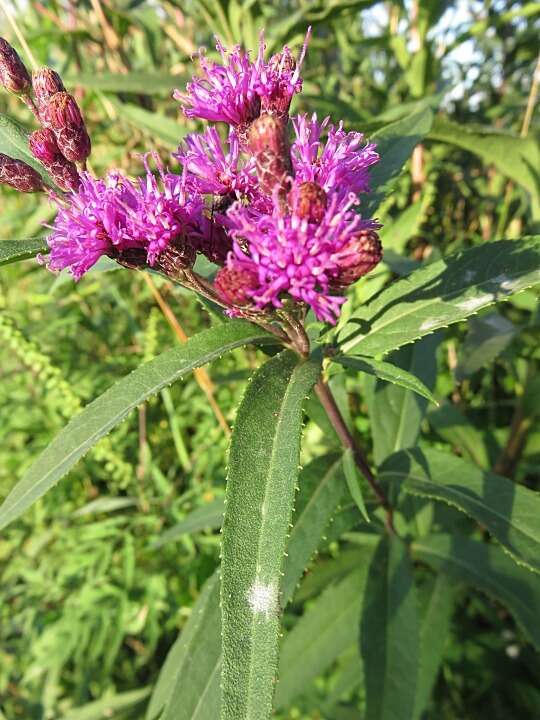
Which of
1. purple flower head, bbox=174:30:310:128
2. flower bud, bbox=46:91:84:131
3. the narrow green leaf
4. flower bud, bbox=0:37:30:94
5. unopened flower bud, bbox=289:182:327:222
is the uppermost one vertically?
flower bud, bbox=0:37:30:94

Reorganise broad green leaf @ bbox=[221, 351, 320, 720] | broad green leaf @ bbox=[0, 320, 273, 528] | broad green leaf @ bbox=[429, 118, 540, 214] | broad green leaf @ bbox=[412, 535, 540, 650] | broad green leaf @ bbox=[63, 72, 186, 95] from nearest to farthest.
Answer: broad green leaf @ bbox=[221, 351, 320, 720], broad green leaf @ bbox=[0, 320, 273, 528], broad green leaf @ bbox=[412, 535, 540, 650], broad green leaf @ bbox=[429, 118, 540, 214], broad green leaf @ bbox=[63, 72, 186, 95]

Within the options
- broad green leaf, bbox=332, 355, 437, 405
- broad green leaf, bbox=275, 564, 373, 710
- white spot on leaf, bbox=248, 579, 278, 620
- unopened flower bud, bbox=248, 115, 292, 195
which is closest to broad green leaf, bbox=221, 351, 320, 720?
white spot on leaf, bbox=248, 579, 278, 620

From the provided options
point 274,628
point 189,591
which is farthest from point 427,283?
point 189,591

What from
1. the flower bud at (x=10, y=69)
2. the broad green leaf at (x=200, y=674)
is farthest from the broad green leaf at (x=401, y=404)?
the flower bud at (x=10, y=69)

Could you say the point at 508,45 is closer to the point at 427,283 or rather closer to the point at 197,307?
the point at 197,307

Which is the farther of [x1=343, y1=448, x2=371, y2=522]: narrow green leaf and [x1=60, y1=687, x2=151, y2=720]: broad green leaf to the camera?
[x1=60, y1=687, x2=151, y2=720]: broad green leaf

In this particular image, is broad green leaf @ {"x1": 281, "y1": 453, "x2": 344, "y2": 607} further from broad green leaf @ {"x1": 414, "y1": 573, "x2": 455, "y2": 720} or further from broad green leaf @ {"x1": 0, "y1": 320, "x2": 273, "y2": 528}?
broad green leaf @ {"x1": 414, "y1": 573, "x2": 455, "y2": 720}

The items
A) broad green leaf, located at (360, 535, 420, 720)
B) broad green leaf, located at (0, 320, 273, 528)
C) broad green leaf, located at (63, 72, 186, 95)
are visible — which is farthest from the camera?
broad green leaf, located at (63, 72, 186, 95)
